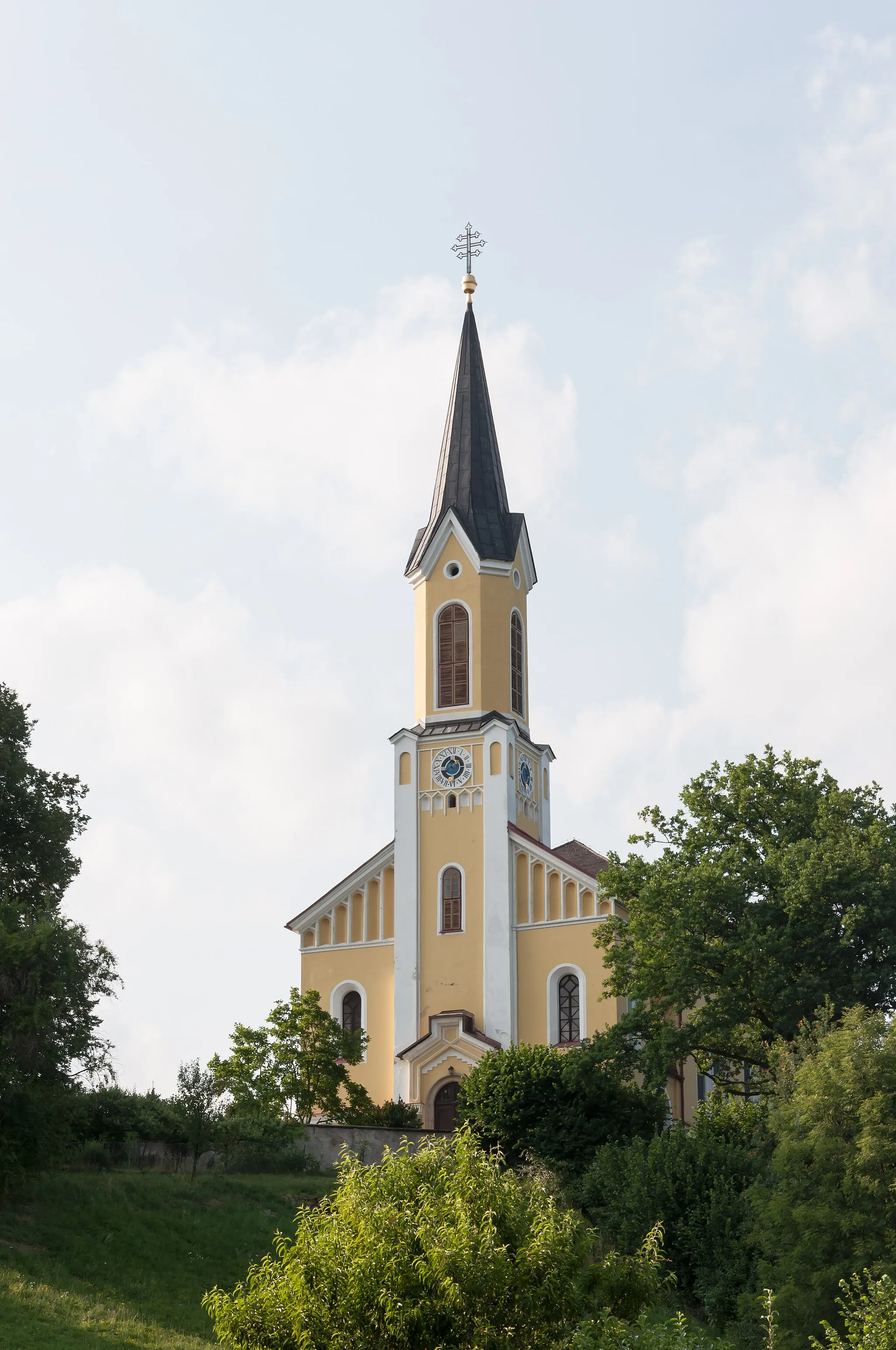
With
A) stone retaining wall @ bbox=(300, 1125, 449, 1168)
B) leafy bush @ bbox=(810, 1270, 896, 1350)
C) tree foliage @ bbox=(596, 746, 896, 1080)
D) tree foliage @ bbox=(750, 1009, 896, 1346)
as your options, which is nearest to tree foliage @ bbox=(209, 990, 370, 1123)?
stone retaining wall @ bbox=(300, 1125, 449, 1168)

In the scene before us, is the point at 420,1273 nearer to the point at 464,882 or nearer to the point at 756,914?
the point at 756,914

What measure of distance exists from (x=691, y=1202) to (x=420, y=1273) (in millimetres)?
18123

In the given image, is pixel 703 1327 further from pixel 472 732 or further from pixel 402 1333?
pixel 472 732

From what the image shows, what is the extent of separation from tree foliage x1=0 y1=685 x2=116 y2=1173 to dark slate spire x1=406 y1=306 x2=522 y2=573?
863 inches

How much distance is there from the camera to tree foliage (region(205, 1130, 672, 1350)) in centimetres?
1700

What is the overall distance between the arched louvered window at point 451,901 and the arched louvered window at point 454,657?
5.64 metres

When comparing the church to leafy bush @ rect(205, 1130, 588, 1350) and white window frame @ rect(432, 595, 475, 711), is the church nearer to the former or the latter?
white window frame @ rect(432, 595, 475, 711)

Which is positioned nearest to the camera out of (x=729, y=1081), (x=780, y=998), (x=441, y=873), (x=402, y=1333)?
(x=402, y=1333)

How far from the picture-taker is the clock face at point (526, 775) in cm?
5159

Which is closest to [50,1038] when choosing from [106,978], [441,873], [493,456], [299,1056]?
[106,978]

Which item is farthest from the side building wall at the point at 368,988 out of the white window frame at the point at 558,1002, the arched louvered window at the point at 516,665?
the arched louvered window at the point at 516,665

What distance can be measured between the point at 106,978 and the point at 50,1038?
1786 millimetres

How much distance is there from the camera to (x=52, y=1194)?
3231cm

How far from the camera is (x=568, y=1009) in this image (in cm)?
4788
